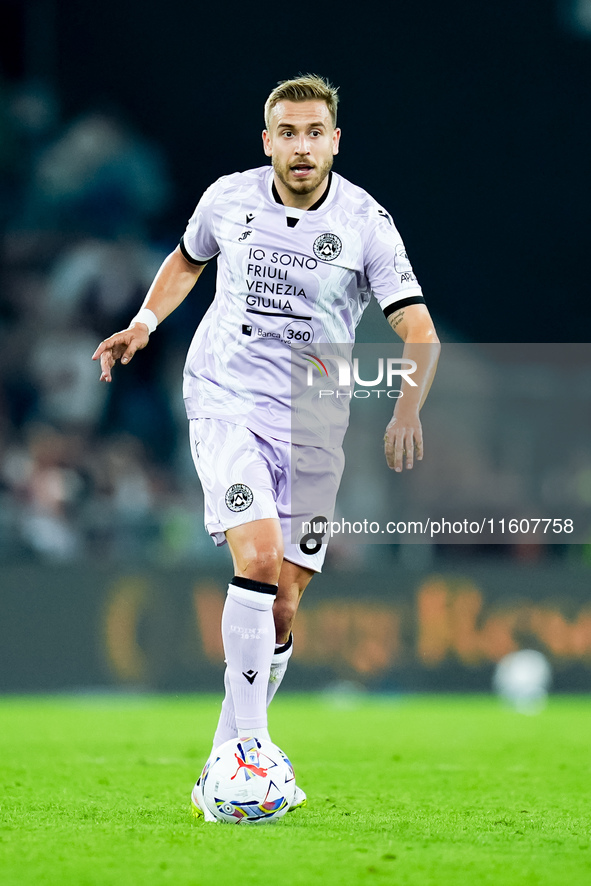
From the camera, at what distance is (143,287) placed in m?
15.0

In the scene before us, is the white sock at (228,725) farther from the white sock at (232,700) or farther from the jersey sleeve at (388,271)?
the jersey sleeve at (388,271)

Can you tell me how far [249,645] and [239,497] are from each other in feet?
1.66

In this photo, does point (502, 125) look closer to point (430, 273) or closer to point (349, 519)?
point (430, 273)

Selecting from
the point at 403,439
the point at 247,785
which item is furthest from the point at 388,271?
the point at 247,785

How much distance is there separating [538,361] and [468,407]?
193cm

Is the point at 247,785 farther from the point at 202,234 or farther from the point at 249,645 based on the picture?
the point at 202,234

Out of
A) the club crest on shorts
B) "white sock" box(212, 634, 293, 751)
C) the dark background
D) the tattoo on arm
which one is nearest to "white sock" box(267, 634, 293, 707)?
"white sock" box(212, 634, 293, 751)

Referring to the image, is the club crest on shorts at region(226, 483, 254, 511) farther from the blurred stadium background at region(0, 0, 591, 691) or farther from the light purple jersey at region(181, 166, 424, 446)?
the blurred stadium background at region(0, 0, 591, 691)

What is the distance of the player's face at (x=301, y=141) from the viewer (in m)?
4.57

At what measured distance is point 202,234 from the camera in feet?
16.2

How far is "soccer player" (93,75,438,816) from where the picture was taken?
4.52 metres

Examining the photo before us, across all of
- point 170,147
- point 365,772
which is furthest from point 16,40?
point 365,772

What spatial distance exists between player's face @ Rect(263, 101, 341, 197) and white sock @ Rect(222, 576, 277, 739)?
1.50 m

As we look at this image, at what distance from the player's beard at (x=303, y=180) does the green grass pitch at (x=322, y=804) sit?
2240mm
